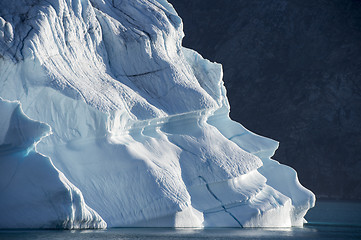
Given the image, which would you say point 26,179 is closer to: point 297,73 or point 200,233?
point 200,233

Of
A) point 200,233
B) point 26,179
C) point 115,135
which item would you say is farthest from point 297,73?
point 26,179

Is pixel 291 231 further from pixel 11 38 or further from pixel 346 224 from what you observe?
pixel 11 38

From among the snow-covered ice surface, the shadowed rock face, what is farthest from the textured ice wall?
the shadowed rock face

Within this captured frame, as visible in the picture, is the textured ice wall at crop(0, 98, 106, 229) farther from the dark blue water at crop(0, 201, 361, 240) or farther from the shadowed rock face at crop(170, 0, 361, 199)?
the shadowed rock face at crop(170, 0, 361, 199)

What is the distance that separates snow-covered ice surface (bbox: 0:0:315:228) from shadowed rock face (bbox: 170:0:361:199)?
28072 millimetres

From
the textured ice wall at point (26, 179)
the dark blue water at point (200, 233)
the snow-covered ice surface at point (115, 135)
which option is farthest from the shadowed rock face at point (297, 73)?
the textured ice wall at point (26, 179)

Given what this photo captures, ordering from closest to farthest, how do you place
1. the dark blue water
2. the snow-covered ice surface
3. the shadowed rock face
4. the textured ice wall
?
the dark blue water
the textured ice wall
the snow-covered ice surface
the shadowed rock face

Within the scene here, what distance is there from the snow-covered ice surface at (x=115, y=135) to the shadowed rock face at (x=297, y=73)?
28.1 meters

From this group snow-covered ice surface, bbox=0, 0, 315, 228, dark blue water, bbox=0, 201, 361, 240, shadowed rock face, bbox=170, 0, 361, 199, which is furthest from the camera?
shadowed rock face, bbox=170, 0, 361, 199

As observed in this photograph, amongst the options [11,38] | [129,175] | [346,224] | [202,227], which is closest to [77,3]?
[11,38]

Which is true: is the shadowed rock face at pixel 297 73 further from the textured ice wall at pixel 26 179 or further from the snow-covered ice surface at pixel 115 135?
the textured ice wall at pixel 26 179

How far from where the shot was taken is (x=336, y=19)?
54.8m

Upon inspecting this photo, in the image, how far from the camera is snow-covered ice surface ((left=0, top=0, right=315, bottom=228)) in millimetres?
15461

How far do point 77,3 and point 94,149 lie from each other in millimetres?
3341
